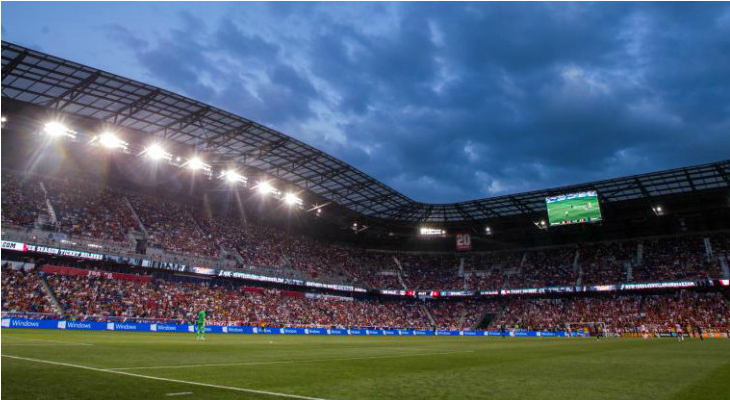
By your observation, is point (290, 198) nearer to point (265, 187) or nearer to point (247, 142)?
point (265, 187)

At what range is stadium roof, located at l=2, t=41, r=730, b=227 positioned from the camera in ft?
98.8

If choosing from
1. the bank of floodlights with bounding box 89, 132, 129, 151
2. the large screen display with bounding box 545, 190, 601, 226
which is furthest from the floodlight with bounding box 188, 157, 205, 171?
the large screen display with bounding box 545, 190, 601, 226

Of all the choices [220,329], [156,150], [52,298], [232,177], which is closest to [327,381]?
[52,298]

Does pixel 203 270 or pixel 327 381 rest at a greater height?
pixel 203 270

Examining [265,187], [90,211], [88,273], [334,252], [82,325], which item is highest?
[265,187]

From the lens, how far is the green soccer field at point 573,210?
4634cm

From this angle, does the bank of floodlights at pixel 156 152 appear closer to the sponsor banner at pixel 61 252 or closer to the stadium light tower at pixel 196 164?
the stadium light tower at pixel 196 164

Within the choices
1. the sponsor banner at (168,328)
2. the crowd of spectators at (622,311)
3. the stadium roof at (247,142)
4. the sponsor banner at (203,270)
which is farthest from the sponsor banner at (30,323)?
the crowd of spectators at (622,311)

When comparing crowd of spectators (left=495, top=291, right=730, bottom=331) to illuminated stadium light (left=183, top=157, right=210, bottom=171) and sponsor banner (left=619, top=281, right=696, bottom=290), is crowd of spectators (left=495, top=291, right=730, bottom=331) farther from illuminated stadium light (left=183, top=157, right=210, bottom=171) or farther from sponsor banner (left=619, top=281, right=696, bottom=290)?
illuminated stadium light (left=183, top=157, right=210, bottom=171)

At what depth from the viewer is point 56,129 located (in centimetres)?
3269

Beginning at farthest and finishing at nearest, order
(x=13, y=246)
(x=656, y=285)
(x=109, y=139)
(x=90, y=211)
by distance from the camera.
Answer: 1. (x=656, y=285)
2. (x=90, y=211)
3. (x=109, y=139)
4. (x=13, y=246)

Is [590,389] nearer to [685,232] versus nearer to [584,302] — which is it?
[584,302]

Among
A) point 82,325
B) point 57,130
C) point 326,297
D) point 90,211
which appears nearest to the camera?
point 82,325

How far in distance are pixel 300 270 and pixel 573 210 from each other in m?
31.9
